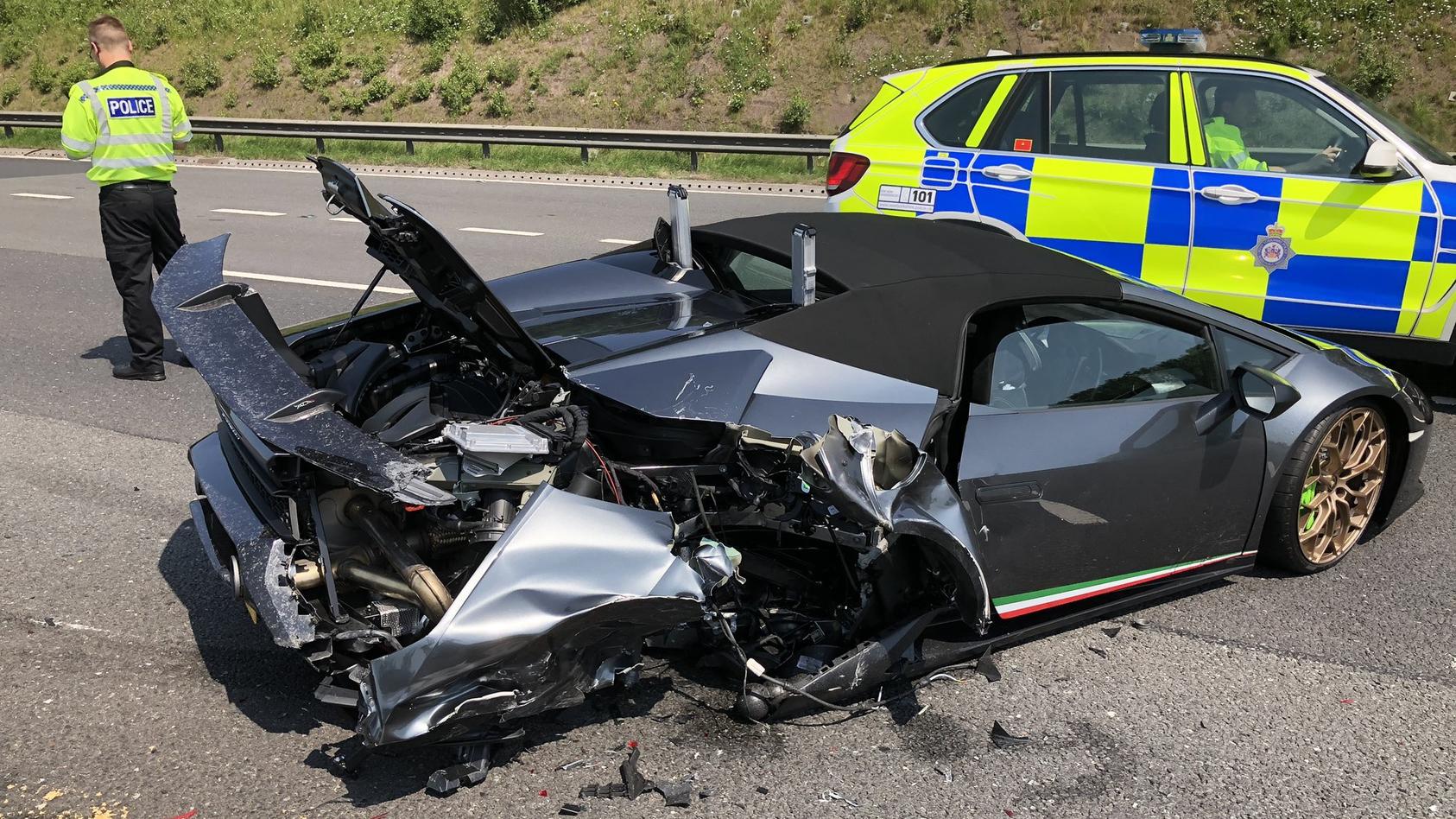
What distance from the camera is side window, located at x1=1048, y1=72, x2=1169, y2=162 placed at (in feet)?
20.9

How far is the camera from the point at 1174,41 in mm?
6672

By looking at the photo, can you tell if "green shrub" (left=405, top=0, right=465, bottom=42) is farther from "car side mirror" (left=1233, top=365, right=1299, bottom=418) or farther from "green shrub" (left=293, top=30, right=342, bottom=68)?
"car side mirror" (left=1233, top=365, right=1299, bottom=418)

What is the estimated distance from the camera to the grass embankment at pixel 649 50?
16.9 m

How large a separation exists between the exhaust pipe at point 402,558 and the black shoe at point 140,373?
4.17 metres

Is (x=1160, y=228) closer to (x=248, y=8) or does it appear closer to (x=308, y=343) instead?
(x=308, y=343)

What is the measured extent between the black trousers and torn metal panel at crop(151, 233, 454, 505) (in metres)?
3.08

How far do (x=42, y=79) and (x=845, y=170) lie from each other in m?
27.9

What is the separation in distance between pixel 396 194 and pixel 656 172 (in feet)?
10.9

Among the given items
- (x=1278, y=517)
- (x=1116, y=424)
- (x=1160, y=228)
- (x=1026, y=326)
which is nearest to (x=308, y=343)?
(x=1026, y=326)

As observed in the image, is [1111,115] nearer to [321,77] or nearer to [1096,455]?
[1096,455]

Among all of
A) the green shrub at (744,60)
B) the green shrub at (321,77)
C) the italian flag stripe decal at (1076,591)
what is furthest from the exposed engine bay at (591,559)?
the green shrub at (321,77)

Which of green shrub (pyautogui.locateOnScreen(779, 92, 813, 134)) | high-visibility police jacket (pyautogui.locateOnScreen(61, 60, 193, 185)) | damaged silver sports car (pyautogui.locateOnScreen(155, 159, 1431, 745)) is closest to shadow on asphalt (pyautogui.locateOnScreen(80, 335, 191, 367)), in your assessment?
high-visibility police jacket (pyautogui.locateOnScreen(61, 60, 193, 185))

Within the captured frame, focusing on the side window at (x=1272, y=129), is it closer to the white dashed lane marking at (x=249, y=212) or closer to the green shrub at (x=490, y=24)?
the white dashed lane marking at (x=249, y=212)

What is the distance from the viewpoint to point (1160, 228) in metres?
6.27
